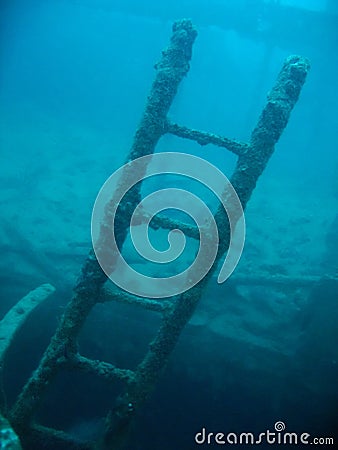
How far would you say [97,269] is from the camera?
10.2 feet

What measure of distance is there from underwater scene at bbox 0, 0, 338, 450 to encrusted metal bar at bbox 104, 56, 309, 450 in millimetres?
12

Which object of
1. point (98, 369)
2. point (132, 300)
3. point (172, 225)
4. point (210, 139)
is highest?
point (210, 139)

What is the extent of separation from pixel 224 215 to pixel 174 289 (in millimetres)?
855

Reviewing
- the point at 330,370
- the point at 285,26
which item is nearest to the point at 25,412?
the point at 330,370

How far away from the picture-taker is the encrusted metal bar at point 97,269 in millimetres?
3100

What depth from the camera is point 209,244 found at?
3.09 metres

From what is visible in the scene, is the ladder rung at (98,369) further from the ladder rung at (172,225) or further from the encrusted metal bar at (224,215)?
the ladder rung at (172,225)

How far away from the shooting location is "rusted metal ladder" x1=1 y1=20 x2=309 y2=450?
121 inches

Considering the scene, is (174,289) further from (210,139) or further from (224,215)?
(210,139)

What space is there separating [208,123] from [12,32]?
20449 mm

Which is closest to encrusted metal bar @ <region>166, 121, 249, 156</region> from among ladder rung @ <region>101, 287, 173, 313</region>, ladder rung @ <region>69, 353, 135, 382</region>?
ladder rung @ <region>101, 287, 173, 313</region>

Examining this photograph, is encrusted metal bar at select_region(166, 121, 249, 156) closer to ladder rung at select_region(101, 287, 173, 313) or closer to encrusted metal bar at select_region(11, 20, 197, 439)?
encrusted metal bar at select_region(11, 20, 197, 439)

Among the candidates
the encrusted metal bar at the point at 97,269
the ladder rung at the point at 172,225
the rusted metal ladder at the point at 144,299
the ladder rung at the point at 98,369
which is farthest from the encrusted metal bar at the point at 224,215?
the encrusted metal bar at the point at 97,269

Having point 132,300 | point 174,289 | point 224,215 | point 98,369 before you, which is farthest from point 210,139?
point 98,369
